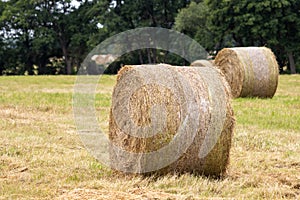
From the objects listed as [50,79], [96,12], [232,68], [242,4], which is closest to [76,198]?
[232,68]

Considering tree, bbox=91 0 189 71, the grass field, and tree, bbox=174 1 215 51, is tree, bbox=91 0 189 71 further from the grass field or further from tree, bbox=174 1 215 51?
the grass field

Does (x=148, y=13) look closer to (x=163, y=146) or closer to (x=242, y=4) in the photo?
(x=242, y=4)

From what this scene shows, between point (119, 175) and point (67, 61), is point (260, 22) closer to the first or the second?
point (67, 61)

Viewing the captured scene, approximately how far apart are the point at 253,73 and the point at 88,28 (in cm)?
2884

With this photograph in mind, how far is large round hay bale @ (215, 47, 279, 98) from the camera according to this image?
1498 cm

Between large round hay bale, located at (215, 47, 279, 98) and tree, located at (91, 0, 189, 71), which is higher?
tree, located at (91, 0, 189, 71)

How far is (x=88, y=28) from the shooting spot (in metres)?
42.2

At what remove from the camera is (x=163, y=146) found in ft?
19.3

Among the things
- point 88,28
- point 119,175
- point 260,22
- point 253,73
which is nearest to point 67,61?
point 88,28

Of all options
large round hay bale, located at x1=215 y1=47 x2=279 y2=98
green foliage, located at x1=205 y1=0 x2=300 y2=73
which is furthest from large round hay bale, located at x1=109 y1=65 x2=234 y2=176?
green foliage, located at x1=205 y1=0 x2=300 y2=73

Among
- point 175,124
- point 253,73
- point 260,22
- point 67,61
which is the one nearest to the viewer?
point 175,124

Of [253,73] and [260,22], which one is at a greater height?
[260,22]

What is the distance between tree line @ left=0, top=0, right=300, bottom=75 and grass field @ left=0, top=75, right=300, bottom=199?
26.1m

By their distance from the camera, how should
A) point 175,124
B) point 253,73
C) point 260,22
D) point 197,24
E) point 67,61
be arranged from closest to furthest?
point 175,124 → point 253,73 → point 260,22 → point 197,24 → point 67,61
